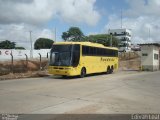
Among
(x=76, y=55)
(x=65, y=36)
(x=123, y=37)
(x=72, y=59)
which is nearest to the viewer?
(x=72, y=59)

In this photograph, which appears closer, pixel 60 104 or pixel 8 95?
pixel 60 104

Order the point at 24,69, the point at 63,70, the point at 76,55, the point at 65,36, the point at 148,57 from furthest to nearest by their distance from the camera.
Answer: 1. the point at 65,36
2. the point at 148,57
3. the point at 24,69
4. the point at 76,55
5. the point at 63,70

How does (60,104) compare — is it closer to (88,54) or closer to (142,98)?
(142,98)

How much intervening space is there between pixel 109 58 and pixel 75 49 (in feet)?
32.5

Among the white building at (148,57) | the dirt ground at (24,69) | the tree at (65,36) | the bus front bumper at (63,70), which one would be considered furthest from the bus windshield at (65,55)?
the tree at (65,36)

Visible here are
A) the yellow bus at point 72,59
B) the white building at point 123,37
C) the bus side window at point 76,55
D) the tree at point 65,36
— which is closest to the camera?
the yellow bus at point 72,59

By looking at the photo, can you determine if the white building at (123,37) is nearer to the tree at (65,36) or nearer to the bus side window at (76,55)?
the tree at (65,36)

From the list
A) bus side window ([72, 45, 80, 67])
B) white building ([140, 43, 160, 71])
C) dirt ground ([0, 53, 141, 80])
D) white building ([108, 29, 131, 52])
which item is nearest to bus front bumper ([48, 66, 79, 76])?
bus side window ([72, 45, 80, 67])

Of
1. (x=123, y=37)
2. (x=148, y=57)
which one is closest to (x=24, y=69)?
(x=148, y=57)

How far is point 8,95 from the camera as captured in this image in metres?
15.8

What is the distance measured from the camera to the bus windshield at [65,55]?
27.6 metres

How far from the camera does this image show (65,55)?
27.7 meters

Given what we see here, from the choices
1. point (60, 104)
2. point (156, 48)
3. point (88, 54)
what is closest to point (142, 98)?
point (60, 104)

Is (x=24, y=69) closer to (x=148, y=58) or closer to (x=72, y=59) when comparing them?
(x=72, y=59)
